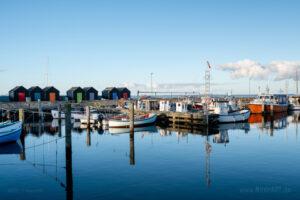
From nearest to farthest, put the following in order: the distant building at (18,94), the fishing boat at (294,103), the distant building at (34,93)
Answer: the distant building at (18,94) → the distant building at (34,93) → the fishing boat at (294,103)

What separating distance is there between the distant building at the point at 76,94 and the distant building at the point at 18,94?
10924 millimetres

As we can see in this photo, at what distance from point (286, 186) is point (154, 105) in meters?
53.2

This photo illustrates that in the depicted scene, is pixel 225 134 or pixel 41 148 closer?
pixel 41 148

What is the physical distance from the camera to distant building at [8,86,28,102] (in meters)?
77.7

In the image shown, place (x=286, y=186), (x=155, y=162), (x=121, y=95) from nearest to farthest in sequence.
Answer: (x=286, y=186) < (x=155, y=162) < (x=121, y=95)

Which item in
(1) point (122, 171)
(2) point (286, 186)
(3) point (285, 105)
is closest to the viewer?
(2) point (286, 186)

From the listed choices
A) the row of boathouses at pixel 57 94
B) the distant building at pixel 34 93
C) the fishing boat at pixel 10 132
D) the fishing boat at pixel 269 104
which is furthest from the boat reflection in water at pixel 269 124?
the distant building at pixel 34 93

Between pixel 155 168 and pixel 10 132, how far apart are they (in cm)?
1869

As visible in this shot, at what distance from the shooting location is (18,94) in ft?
256

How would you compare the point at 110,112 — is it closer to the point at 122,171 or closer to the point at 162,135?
the point at 162,135

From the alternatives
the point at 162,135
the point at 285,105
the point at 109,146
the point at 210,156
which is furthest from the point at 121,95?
the point at 210,156

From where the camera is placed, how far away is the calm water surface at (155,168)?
66.4ft

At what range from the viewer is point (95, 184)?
21.7m

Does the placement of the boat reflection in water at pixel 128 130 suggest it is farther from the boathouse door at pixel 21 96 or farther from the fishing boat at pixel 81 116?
the boathouse door at pixel 21 96
